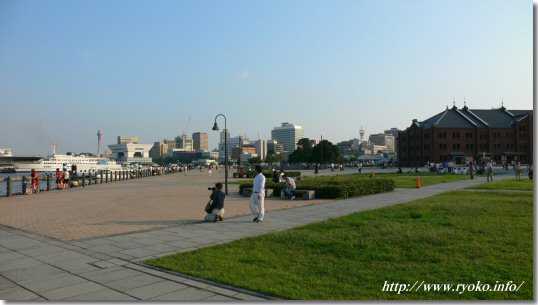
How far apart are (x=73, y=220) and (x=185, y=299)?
1024 centimetres

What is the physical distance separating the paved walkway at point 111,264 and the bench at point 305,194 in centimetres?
730

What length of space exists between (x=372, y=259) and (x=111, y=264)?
202 inches

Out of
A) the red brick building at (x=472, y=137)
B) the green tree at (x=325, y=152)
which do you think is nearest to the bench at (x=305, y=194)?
the red brick building at (x=472, y=137)

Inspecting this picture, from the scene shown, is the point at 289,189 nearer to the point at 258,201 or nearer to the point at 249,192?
the point at 249,192

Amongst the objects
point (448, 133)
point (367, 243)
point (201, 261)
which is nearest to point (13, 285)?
point (201, 261)

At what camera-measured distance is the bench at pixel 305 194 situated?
2105cm

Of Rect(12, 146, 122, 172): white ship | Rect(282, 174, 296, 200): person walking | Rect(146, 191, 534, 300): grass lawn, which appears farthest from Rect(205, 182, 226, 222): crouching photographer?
Rect(12, 146, 122, 172): white ship

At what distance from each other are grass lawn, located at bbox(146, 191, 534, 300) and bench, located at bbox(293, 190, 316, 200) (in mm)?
9226

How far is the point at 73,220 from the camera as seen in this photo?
14.3 metres

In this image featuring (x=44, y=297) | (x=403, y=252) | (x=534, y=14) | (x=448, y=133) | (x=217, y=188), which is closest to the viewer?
(x=44, y=297)

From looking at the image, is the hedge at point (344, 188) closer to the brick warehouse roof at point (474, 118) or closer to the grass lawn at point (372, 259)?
the grass lawn at point (372, 259)

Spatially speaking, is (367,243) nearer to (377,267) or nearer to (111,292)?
(377,267)

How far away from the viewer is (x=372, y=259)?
302 inches

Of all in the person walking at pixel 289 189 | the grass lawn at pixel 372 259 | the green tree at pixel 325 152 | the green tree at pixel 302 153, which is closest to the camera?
the grass lawn at pixel 372 259
